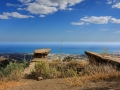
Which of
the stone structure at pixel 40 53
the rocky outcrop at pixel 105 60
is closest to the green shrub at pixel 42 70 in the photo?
the rocky outcrop at pixel 105 60

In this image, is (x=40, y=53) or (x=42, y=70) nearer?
(x=42, y=70)

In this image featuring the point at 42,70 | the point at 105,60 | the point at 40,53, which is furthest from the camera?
the point at 40,53

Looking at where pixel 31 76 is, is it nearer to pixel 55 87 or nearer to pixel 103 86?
pixel 55 87

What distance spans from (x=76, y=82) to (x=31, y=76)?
10.1ft

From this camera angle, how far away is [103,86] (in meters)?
5.43

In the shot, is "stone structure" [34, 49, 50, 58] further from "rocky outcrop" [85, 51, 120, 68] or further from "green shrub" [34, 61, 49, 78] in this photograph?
"green shrub" [34, 61, 49, 78]

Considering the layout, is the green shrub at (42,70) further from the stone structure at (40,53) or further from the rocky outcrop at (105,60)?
the stone structure at (40,53)

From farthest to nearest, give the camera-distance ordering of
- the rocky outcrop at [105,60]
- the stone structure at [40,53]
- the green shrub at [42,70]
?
1. the stone structure at [40,53]
2. the rocky outcrop at [105,60]
3. the green shrub at [42,70]

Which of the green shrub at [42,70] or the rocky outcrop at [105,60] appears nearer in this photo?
the green shrub at [42,70]

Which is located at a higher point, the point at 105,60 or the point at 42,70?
the point at 105,60

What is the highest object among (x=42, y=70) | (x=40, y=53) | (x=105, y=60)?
(x=40, y=53)

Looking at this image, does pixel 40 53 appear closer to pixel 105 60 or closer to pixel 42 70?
pixel 42 70

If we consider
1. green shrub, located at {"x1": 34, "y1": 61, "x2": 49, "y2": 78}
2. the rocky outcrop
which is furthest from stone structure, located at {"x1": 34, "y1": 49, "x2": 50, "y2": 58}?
green shrub, located at {"x1": 34, "y1": 61, "x2": 49, "y2": 78}

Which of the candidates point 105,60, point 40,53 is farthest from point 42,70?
point 40,53
